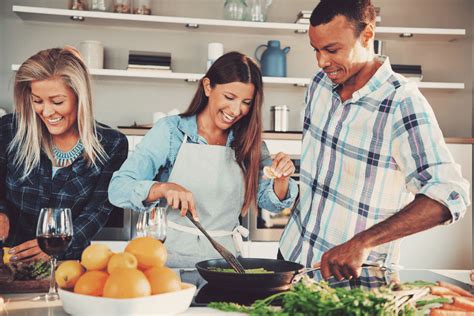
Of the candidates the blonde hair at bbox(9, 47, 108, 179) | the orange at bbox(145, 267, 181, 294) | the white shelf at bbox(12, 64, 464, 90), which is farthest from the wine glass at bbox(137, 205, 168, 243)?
the white shelf at bbox(12, 64, 464, 90)

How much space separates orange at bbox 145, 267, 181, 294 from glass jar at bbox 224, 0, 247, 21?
3598 millimetres

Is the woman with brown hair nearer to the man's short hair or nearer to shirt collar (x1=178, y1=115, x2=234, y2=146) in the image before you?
shirt collar (x1=178, y1=115, x2=234, y2=146)

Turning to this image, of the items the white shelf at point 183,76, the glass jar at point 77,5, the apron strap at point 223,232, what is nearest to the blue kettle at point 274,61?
the white shelf at point 183,76

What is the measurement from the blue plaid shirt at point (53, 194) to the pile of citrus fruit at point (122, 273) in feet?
2.76

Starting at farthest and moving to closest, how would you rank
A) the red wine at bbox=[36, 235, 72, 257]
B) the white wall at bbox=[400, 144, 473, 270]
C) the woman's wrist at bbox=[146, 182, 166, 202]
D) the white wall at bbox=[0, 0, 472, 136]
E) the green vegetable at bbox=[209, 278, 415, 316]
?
the white wall at bbox=[0, 0, 472, 136]
the white wall at bbox=[400, 144, 473, 270]
the woman's wrist at bbox=[146, 182, 166, 202]
the red wine at bbox=[36, 235, 72, 257]
the green vegetable at bbox=[209, 278, 415, 316]

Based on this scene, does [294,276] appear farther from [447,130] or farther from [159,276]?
[447,130]

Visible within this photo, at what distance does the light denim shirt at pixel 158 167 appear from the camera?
196cm

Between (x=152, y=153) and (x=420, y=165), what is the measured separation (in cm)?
92

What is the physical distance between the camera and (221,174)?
2182 millimetres

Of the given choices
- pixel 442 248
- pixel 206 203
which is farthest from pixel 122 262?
pixel 442 248

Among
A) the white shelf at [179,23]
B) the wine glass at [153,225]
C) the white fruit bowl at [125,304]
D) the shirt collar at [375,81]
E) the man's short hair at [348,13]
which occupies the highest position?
the white shelf at [179,23]

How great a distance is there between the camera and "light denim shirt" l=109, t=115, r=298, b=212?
196 centimetres

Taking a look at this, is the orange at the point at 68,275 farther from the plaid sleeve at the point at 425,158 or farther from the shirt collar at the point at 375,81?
the shirt collar at the point at 375,81

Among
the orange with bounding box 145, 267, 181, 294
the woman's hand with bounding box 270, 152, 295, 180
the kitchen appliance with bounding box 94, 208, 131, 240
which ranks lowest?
the kitchen appliance with bounding box 94, 208, 131, 240
